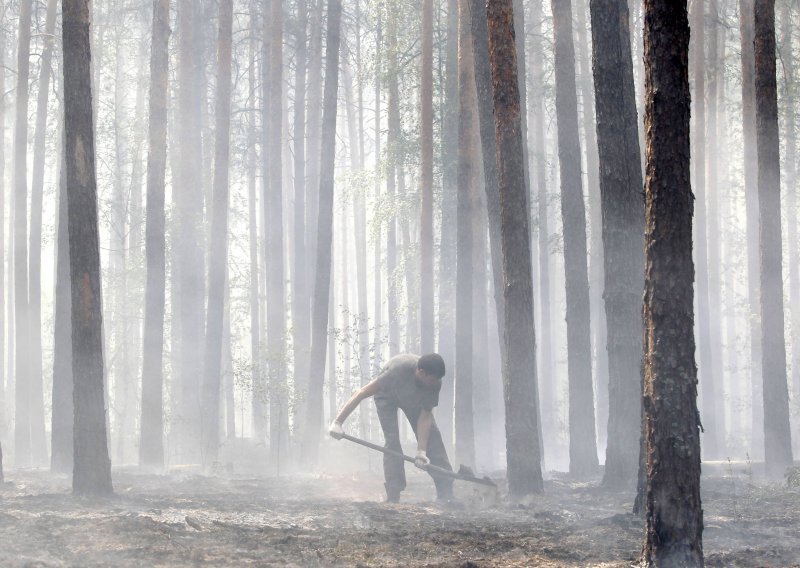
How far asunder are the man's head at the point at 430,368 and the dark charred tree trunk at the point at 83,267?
3.80 m

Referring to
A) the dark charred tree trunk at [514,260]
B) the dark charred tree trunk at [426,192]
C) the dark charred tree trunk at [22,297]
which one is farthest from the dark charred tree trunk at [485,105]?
the dark charred tree trunk at [22,297]

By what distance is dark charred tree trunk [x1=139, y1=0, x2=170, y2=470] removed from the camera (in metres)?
16.4

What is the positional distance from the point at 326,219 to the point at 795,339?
18.9 m

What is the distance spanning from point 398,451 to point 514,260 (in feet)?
9.33

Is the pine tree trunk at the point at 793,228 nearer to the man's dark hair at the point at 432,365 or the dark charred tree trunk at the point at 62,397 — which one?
the man's dark hair at the point at 432,365

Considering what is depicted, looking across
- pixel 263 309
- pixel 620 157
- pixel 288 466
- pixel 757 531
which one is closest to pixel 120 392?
pixel 263 309

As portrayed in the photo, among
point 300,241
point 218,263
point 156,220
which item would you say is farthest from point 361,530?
point 300,241

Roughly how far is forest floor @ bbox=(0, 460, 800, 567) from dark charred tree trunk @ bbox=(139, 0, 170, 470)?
4378 mm

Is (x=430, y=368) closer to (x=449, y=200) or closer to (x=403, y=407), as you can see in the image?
(x=403, y=407)

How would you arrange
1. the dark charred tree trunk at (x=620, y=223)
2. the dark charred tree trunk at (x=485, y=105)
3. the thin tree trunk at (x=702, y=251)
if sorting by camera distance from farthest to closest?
the thin tree trunk at (x=702, y=251), the dark charred tree trunk at (x=485, y=105), the dark charred tree trunk at (x=620, y=223)

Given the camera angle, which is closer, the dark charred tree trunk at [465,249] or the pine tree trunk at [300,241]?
the dark charred tree trunk at [465,249]

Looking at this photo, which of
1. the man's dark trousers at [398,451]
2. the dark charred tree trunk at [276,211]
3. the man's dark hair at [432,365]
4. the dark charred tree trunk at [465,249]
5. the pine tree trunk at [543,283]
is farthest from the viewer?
the pine tree trunk at [543,283]

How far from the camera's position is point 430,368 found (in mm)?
11195

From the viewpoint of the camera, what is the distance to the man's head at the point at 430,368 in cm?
1119
